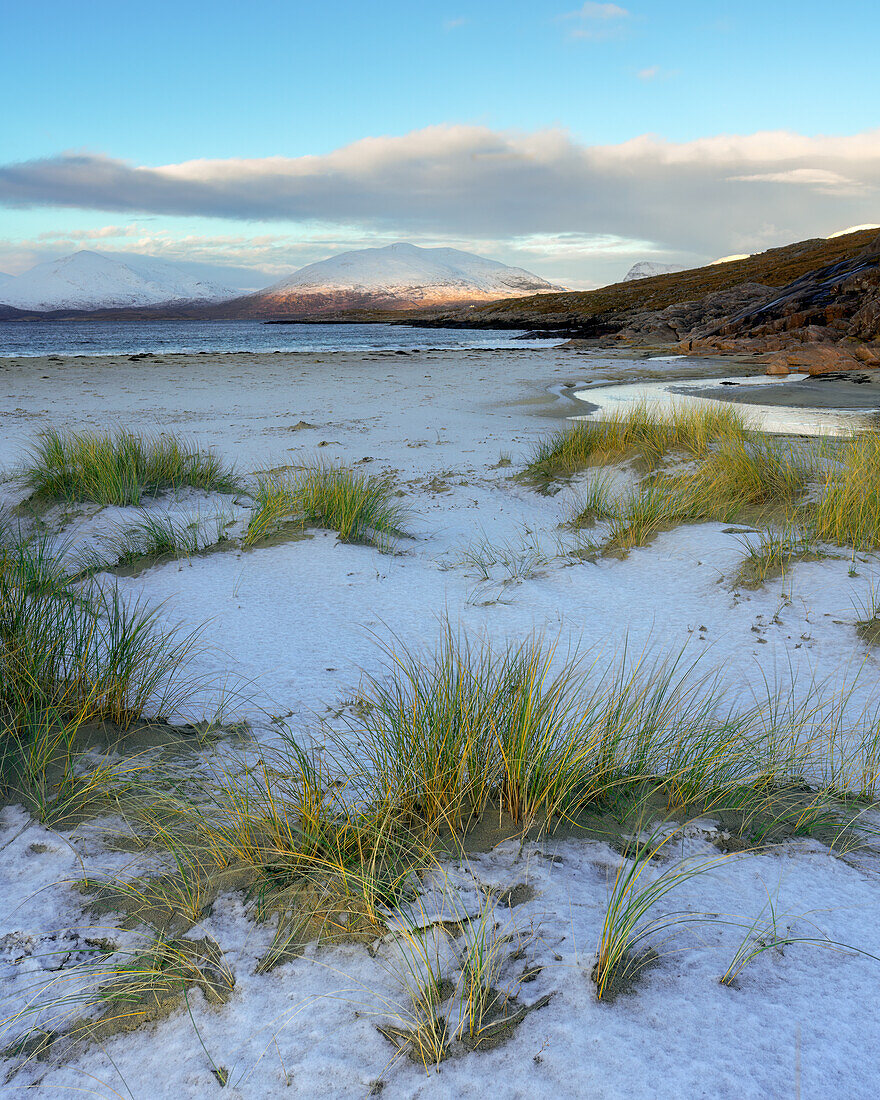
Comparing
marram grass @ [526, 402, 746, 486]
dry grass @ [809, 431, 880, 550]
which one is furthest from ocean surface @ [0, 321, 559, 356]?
dry grass @ [809, 431, 880, 550]

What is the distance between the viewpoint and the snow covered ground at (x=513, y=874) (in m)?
1.03

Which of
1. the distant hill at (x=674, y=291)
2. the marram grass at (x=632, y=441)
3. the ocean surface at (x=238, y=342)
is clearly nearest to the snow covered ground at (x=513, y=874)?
the marram grass at (x=632, y=441)

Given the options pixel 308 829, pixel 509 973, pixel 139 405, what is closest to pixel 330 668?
pixel 308 829

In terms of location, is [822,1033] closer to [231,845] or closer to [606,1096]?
[606,1096]

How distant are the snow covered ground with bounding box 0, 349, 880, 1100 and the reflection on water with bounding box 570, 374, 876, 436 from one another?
2169 millimetres

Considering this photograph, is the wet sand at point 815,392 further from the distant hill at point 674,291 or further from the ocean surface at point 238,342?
the distant hill at point 674,291

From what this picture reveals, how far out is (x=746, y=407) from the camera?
860cm

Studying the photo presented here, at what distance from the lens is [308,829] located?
1450mm

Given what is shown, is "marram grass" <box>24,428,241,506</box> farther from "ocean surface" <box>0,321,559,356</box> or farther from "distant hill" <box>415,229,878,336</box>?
"distant hill" <box>415,229,878,336</box>

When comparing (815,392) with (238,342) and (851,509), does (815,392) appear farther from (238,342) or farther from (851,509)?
(238,342)

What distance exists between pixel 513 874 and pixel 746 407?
8.44 m

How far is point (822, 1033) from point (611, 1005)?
319mm

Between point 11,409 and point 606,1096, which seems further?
point 11,409

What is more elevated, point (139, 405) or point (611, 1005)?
point (139, 405)
